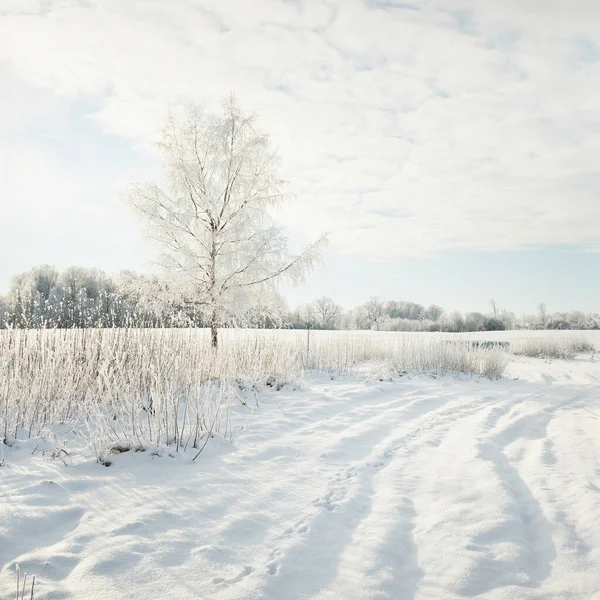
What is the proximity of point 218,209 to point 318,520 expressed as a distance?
1049 centimetres

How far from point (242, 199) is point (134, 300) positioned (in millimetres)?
4155

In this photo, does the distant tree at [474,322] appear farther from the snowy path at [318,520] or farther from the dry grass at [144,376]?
the snowy path at [318,520]

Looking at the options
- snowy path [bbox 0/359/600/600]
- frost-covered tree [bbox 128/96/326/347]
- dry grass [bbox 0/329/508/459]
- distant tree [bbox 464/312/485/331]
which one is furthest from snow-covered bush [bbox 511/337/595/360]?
distant tree [bbox 464/312/485/331]

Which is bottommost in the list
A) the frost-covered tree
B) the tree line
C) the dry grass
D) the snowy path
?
the snowy path

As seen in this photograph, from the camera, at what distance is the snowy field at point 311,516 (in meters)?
2.30

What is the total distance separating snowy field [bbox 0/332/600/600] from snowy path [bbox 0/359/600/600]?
0.04 ft

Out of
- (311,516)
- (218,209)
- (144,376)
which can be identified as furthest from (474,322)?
(311,516)

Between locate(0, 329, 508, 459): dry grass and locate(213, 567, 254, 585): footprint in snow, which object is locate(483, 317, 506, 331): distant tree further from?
locate(213, 567, 254, 585): footprint in snow

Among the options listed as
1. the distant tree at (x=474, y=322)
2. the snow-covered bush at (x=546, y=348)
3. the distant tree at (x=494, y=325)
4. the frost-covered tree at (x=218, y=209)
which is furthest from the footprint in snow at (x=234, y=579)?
the distant tree at (x=494, y=325)

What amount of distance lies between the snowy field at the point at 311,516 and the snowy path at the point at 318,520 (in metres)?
0.01

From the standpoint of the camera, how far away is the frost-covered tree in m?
12.0

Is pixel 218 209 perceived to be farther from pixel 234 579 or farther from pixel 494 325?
pixel 494 325

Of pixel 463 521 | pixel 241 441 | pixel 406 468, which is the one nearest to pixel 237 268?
pixel 241 441

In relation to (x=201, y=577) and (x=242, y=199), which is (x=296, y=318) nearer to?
(x=242, y=199)
